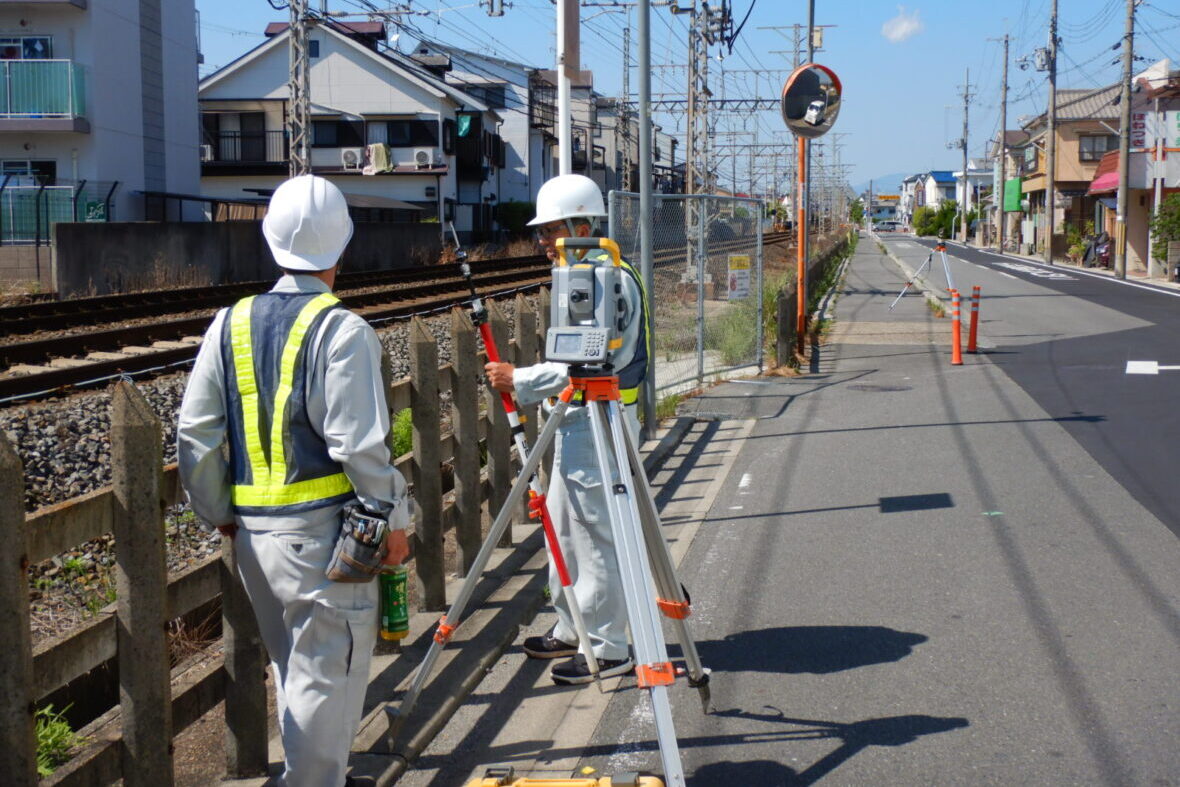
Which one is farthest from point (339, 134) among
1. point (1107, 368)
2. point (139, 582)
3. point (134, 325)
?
point (139, 582)

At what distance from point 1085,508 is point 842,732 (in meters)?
4.09

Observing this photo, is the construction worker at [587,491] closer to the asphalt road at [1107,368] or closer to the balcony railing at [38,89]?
the asphalt road at [1107,368]

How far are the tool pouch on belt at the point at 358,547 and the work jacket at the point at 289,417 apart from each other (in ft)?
0.15

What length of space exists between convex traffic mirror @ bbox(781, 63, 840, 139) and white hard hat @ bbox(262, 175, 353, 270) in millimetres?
11502

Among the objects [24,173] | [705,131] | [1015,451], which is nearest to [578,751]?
[1015,451]

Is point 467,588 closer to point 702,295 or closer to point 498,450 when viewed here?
point 498,450

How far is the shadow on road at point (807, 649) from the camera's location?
5.27 meters

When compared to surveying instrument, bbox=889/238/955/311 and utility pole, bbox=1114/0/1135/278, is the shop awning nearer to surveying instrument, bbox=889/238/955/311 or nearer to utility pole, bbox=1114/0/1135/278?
utility pole, bbox=1114/0/1135/278

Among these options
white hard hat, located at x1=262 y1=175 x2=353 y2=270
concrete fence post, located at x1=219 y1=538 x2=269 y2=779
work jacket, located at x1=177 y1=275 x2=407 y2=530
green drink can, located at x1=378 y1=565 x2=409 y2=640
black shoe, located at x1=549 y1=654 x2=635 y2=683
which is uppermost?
white hard hat, located at x1=262 y1=175 x2=353 y2=270

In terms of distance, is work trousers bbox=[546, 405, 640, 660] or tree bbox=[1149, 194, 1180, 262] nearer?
work trousers bbox=[546, 405, 640, 660]

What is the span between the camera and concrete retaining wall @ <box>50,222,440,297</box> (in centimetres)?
2194

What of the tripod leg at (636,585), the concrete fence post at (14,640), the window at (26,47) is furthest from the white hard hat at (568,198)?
the window at (26,47)

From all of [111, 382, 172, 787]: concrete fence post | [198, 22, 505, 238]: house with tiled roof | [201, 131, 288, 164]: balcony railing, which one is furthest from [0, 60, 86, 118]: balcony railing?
[111, 382, 172, 787]: concrete fence post

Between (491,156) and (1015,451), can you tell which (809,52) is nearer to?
(1015,451)
